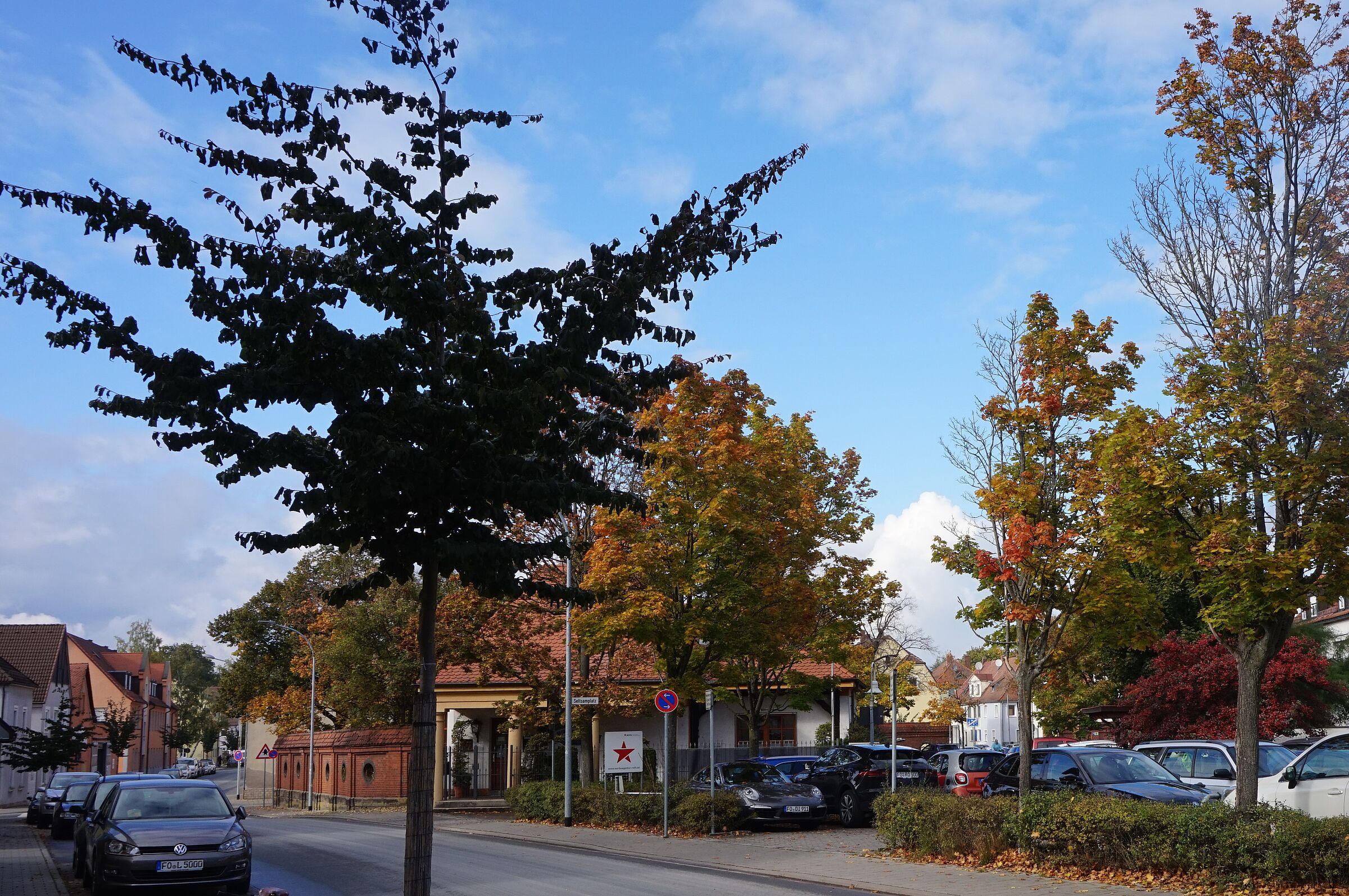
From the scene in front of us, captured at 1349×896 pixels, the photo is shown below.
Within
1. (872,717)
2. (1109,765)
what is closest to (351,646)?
(872,717)

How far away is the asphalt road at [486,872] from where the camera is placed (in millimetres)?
15242

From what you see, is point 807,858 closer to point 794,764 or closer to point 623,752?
point 623,752

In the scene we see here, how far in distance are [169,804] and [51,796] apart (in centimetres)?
2096

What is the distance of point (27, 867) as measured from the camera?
20188 millimetres

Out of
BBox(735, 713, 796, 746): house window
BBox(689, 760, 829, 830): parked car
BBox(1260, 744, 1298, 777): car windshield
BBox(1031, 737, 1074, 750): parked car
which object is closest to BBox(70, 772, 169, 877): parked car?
BBox(689, 760, 829, 830): parked car

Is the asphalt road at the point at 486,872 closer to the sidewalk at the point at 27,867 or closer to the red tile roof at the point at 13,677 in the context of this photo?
the sidewalk at the point at 27,867

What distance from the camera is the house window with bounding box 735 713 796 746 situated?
158ft

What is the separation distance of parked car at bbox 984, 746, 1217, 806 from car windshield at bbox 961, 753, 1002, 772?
5692 mm

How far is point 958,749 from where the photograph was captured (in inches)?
1126

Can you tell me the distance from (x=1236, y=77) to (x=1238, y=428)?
512 centimetres

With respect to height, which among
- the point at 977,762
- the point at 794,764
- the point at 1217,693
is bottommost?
the point at 794,764

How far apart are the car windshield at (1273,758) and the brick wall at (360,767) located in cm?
2882

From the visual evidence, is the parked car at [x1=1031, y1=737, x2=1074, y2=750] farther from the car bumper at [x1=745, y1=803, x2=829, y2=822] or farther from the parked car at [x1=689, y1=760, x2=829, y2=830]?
the car bumper at [x1=745, y1=803, x2=829, y2=822]

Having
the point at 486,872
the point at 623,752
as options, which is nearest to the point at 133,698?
the point at 623,752
